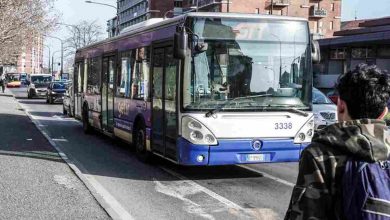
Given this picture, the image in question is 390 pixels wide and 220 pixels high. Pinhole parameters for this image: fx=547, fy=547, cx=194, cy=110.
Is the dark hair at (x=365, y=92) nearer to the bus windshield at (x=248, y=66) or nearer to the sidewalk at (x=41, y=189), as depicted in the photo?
the sidewalk at (x=41, y=189)

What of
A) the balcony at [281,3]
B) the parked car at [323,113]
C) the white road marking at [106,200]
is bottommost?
the white road marking at [106,200]

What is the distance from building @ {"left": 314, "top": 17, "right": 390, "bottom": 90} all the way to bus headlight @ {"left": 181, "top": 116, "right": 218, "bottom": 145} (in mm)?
28880

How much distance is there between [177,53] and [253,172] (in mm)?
3078

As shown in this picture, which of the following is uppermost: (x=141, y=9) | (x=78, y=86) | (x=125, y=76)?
(x=141, y=9)

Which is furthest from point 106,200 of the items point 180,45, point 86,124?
point 86,124

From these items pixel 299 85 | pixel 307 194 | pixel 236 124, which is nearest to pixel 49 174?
pixel 236 124

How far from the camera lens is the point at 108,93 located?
1469cm

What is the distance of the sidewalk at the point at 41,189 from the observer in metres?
6.44

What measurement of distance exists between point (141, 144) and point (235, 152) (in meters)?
3.05

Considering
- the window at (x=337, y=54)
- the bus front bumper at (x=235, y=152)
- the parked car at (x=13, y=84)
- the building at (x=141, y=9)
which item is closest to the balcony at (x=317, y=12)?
the building at (x=141, y=9)

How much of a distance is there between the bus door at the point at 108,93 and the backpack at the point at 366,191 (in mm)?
12339

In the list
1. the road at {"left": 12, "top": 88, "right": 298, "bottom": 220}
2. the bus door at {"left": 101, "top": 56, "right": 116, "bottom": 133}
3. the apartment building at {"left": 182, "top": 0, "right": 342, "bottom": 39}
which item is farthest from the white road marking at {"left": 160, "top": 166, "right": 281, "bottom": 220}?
the apartment building at {"left": 182, "top": 0, "right": 342, "bottom": 39}

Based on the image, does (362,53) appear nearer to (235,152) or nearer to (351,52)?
(351,52)

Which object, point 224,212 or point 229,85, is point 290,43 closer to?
point 229,85
